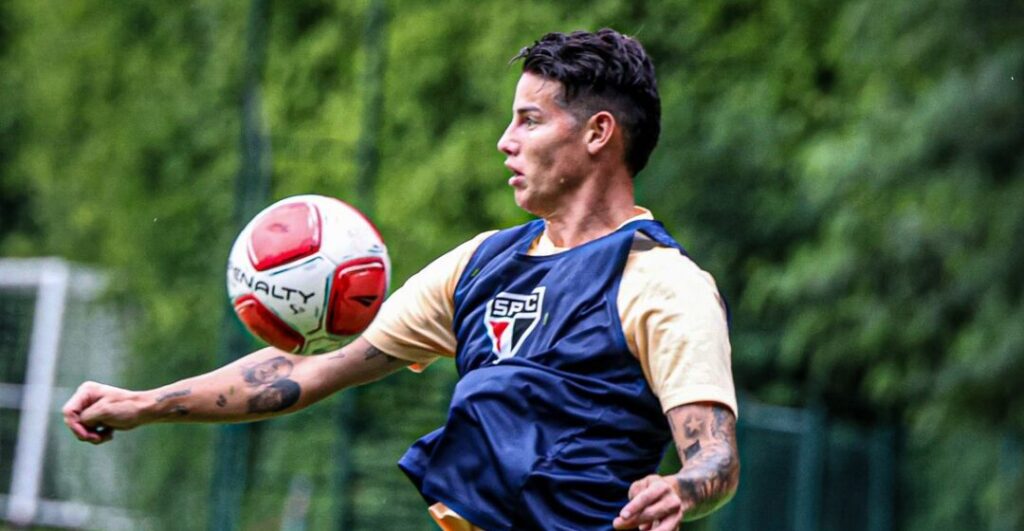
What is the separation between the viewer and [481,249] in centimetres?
438

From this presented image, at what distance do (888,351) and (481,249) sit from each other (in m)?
7.86

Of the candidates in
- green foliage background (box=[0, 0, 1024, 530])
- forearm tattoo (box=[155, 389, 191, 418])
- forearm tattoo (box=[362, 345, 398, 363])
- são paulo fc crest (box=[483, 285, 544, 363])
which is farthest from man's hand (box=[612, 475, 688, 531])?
green foliage background (box=[0, 0, 1024, 530])

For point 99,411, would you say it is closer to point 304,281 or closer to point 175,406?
point 175,406

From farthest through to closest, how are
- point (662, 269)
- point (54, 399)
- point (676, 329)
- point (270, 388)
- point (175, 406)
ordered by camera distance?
point (54, 399), point (270, 388), point (175, 406), point (662, 269), point (676, 329)

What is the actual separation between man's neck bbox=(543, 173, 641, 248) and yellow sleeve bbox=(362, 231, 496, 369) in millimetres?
290

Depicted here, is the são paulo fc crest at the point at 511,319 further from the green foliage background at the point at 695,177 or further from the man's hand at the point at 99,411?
the green foliage background at the point at 695,177

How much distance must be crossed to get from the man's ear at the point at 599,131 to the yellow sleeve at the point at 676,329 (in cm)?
32

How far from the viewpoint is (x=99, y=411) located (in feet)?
13.7

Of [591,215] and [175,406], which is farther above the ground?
[591,215]

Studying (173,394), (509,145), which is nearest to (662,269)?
(509,145)

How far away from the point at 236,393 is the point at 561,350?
911 mm

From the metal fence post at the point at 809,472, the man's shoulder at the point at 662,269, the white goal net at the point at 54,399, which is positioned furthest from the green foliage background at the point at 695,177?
the man's shoulder at the point at 662,269

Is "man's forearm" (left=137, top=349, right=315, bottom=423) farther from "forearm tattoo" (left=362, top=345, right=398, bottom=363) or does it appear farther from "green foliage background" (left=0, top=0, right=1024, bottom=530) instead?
"green foliage background" (left=0, top=0, right=1024, bottom=530)

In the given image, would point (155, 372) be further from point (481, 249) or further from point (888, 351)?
point (481, 249)
